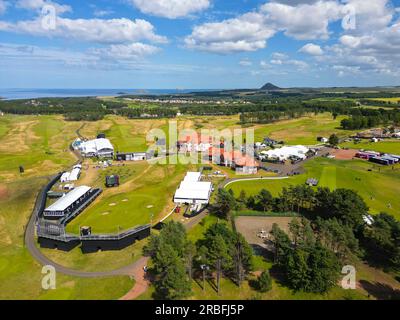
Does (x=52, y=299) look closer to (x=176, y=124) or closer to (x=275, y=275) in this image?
(x=275, y=275)

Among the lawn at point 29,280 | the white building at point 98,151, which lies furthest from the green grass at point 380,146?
the lawn at point 29,280

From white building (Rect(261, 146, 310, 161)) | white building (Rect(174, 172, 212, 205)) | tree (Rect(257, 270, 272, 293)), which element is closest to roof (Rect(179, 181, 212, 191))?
white building (Rect(174, 172, 212, 205))

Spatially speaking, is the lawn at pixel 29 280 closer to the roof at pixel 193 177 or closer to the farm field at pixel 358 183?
the roof at pixel 193 177

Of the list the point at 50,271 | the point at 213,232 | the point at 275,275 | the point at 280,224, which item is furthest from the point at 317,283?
the point at 50,271

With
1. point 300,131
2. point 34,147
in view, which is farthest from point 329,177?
point 34,147

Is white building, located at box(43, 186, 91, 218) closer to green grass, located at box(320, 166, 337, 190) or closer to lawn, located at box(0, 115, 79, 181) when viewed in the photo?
lawn, located at box(0, 115, 79, 181)
